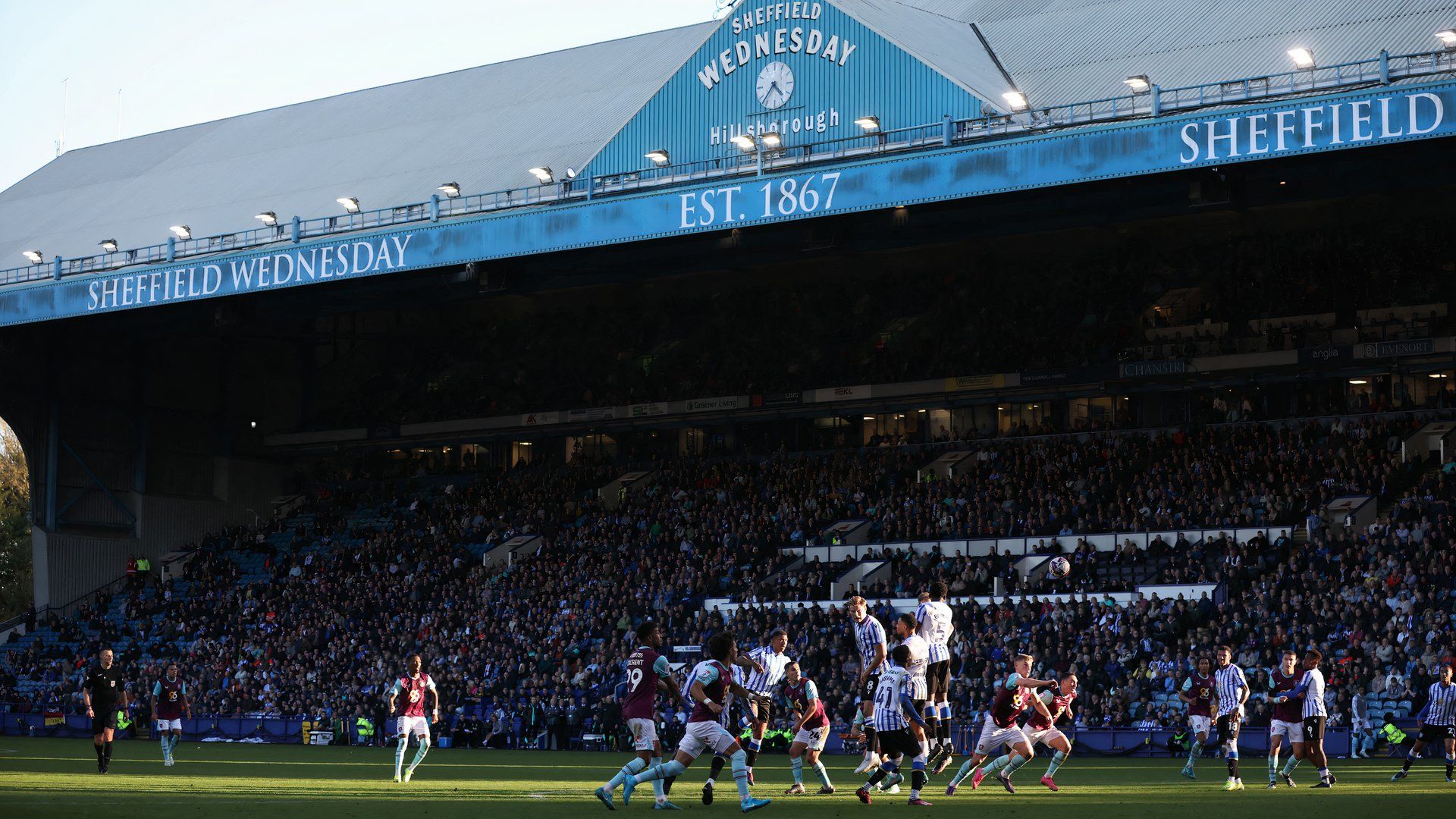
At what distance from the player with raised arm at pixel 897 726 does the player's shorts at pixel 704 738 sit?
86.2 inches

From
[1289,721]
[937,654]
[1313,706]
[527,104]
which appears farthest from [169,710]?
[527,104]

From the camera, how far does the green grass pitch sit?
18.1 metres

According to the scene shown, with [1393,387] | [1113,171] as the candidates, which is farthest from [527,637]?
[1393,387]

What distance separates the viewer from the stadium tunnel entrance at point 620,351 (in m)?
43.0

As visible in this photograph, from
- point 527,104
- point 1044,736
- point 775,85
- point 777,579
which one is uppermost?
point 527,104

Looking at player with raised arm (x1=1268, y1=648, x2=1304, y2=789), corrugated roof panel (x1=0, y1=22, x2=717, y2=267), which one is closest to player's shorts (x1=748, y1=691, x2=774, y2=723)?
player with raised arm (x1=1268, y1=648, x2=1304, y2=789)

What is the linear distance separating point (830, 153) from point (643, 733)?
79.8ft

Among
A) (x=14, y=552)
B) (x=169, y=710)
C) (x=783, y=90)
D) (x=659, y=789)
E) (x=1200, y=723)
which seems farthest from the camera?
(x=14, y=552)

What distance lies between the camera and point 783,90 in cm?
4134

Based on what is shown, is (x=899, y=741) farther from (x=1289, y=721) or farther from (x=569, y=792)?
(x=1289, y=721)

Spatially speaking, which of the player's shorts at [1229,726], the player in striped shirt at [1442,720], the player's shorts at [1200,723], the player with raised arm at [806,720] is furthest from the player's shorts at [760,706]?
the player in striped shirt at [1442,720]

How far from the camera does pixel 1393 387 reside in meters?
43.8

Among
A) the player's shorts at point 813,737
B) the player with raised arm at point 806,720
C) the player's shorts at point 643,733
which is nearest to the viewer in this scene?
the player's shorts at point 643,733

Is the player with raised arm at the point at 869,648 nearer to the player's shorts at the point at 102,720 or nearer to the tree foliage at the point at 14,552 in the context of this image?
the player's shorts at the point at 102,720
